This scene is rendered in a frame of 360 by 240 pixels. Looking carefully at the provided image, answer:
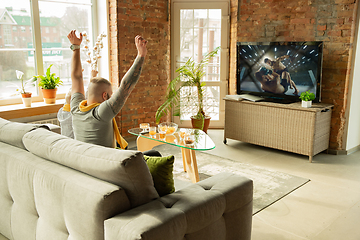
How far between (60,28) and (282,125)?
3.28m

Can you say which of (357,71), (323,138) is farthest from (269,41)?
(323,138)

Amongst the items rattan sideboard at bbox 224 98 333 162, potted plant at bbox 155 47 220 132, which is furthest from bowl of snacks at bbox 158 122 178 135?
potted plant at bbox 155 47 220 132

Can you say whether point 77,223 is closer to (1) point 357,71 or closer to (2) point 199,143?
(2) point 199,143

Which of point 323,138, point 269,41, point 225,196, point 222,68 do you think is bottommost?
point 323,138

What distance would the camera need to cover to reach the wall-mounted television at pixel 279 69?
162 inches

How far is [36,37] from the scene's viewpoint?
4332 mm

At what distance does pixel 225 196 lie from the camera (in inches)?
67.5

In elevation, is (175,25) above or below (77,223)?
above

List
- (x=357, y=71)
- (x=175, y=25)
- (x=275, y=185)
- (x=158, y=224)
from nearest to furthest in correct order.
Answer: (x=158, y=224), (x=275, y=185), (x=357, y=71), (x=175, y=25)

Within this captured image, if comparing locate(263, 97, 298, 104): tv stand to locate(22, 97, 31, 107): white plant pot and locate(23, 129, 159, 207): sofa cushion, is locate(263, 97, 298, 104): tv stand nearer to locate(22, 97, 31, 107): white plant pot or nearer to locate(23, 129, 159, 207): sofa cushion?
locate(22, 97, 31, 107): white plant pot

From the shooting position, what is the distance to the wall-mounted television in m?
4.12

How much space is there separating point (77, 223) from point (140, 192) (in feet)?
1.04

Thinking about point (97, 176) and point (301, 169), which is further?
point (301, 169)

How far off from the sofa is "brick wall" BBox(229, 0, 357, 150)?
9.75 ft
